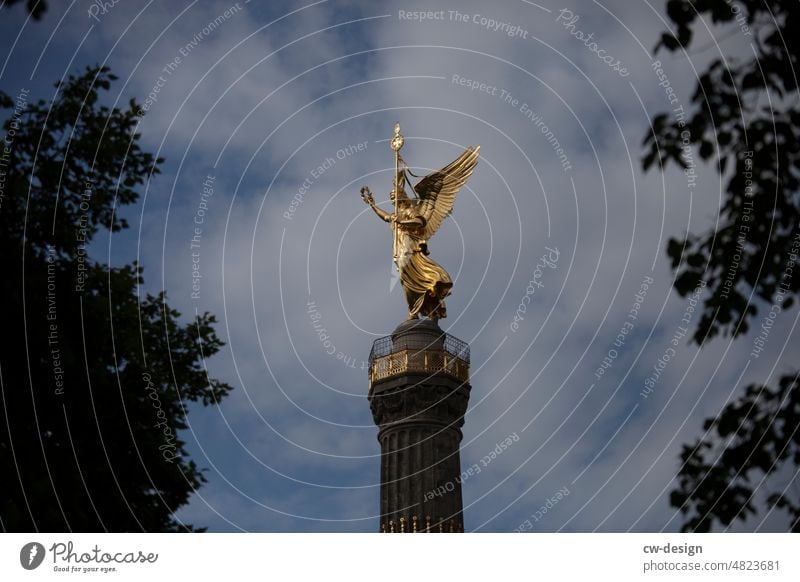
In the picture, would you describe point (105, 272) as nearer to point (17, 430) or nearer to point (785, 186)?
point (17, 430)

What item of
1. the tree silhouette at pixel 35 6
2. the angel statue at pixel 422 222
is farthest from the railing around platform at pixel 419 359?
the tree silhouette at pixel 35 6

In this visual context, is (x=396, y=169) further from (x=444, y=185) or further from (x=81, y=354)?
(x=81, y=354)

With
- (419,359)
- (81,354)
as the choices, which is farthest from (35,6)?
(419,359)

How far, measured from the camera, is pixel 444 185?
37.8 meters

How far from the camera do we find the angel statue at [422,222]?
36.2 metres

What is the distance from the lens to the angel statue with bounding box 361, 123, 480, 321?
36.2m

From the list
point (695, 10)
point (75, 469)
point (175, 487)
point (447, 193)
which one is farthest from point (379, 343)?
point (695, 10)

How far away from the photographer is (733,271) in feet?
27.2

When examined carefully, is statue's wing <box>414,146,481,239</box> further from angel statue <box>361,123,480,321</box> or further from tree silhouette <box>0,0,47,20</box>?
tree silhouette <box>0,0,47,20</box>
